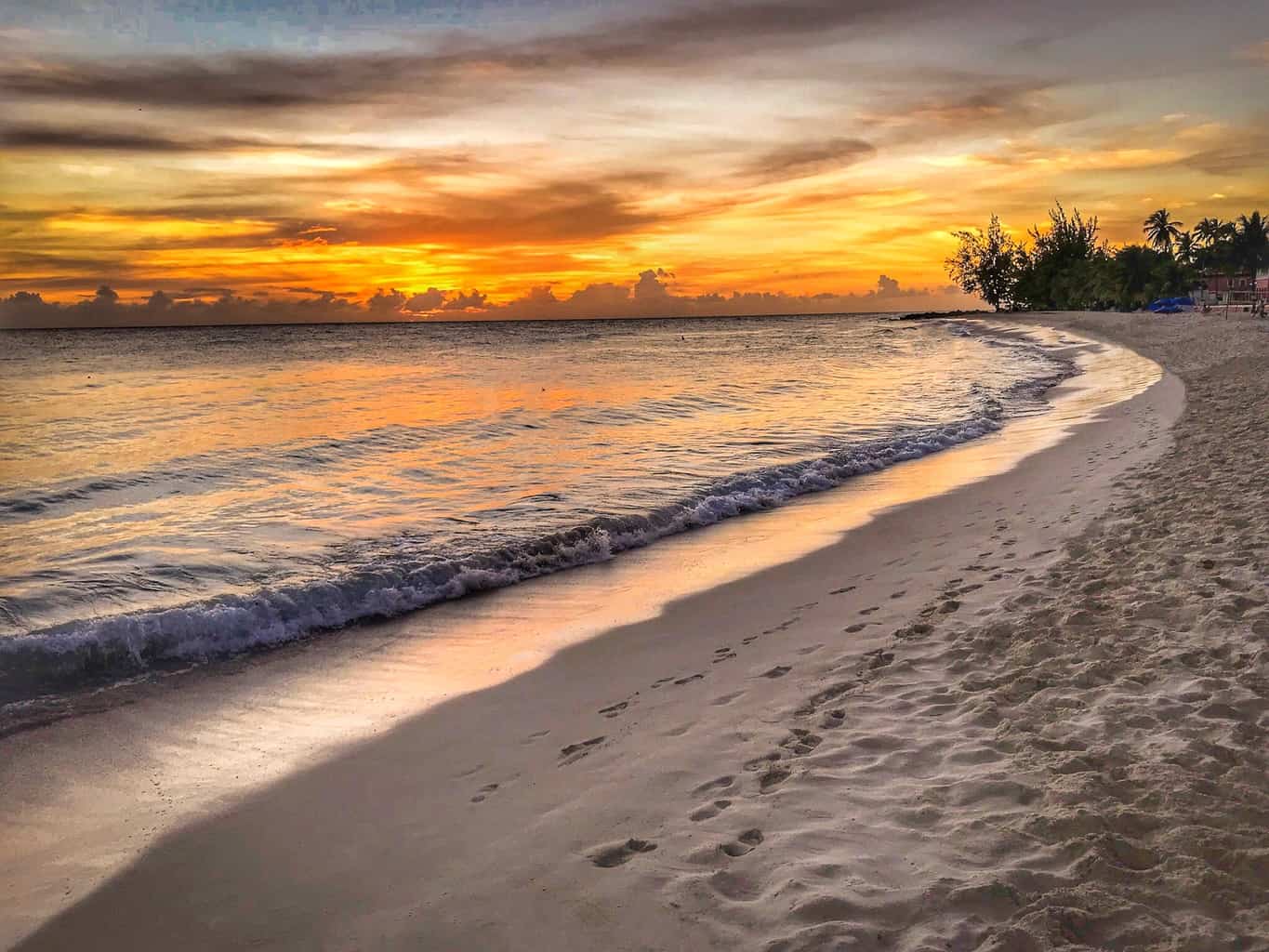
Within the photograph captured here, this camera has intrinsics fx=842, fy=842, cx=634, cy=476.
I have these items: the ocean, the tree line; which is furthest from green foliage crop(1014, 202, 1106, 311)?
the ocean

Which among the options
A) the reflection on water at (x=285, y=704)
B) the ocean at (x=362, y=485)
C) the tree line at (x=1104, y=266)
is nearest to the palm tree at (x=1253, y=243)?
the tree line at (x=1104, y=266)

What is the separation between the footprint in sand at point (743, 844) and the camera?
371 centimetres

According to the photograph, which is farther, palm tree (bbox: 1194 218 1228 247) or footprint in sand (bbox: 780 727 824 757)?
palm tree (bbox: 1194 218 1228 247)

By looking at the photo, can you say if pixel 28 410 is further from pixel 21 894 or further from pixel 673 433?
pixel 21 894

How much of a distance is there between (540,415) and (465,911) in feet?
71.3

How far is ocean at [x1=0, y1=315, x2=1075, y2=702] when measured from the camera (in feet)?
27.4

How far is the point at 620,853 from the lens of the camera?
3.80 meters

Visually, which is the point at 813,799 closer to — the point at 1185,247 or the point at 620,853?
the point at 620,853

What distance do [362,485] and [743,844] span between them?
40.2 feet

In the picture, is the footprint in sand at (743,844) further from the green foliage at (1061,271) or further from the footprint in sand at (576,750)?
the green foliage at (1061,271)

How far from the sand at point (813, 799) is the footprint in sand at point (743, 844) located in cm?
2

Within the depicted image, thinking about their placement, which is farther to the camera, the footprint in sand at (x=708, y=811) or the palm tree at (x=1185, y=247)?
the palm tree at (x=1185, y=247)

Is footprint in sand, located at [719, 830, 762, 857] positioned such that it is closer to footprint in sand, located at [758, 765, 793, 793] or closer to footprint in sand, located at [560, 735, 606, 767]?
footprint in sand, located at [758, 765, 793, 793]

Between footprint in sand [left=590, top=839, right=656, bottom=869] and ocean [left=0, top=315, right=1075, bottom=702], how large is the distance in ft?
16.5
